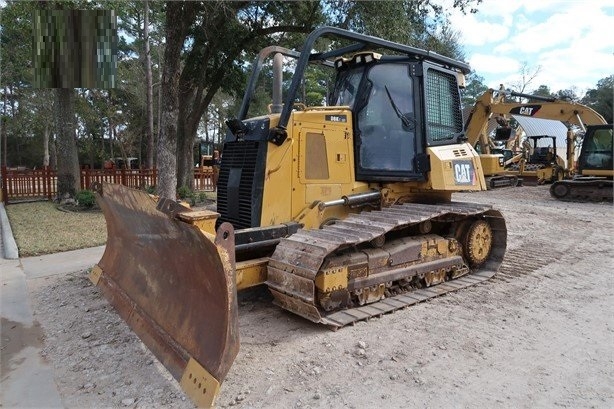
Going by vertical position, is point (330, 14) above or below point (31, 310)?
above

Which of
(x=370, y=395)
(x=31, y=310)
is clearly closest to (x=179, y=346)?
(x=370, y=395)

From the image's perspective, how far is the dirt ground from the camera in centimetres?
296

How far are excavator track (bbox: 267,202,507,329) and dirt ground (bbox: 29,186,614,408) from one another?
0.20m

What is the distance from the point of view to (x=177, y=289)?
3625 millimetres

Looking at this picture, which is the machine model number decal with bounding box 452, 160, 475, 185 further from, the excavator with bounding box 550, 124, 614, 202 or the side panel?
the excavator with bounding box 550, 124, 614, 202

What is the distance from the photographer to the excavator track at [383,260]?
3.97 meters

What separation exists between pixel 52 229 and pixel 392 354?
8.33 metres

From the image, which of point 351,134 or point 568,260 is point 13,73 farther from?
point 568,260

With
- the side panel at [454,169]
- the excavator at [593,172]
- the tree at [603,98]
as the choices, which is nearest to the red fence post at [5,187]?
the side panel at [454,169]

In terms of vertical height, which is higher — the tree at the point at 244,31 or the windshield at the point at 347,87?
the tree at the point at 244,31

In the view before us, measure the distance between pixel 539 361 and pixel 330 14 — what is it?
10.5 metres

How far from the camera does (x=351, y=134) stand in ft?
16.6

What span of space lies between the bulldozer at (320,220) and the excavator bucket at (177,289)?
13mm

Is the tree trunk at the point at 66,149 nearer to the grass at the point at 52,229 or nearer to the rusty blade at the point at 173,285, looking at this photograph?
the grass at the point at 52,229
